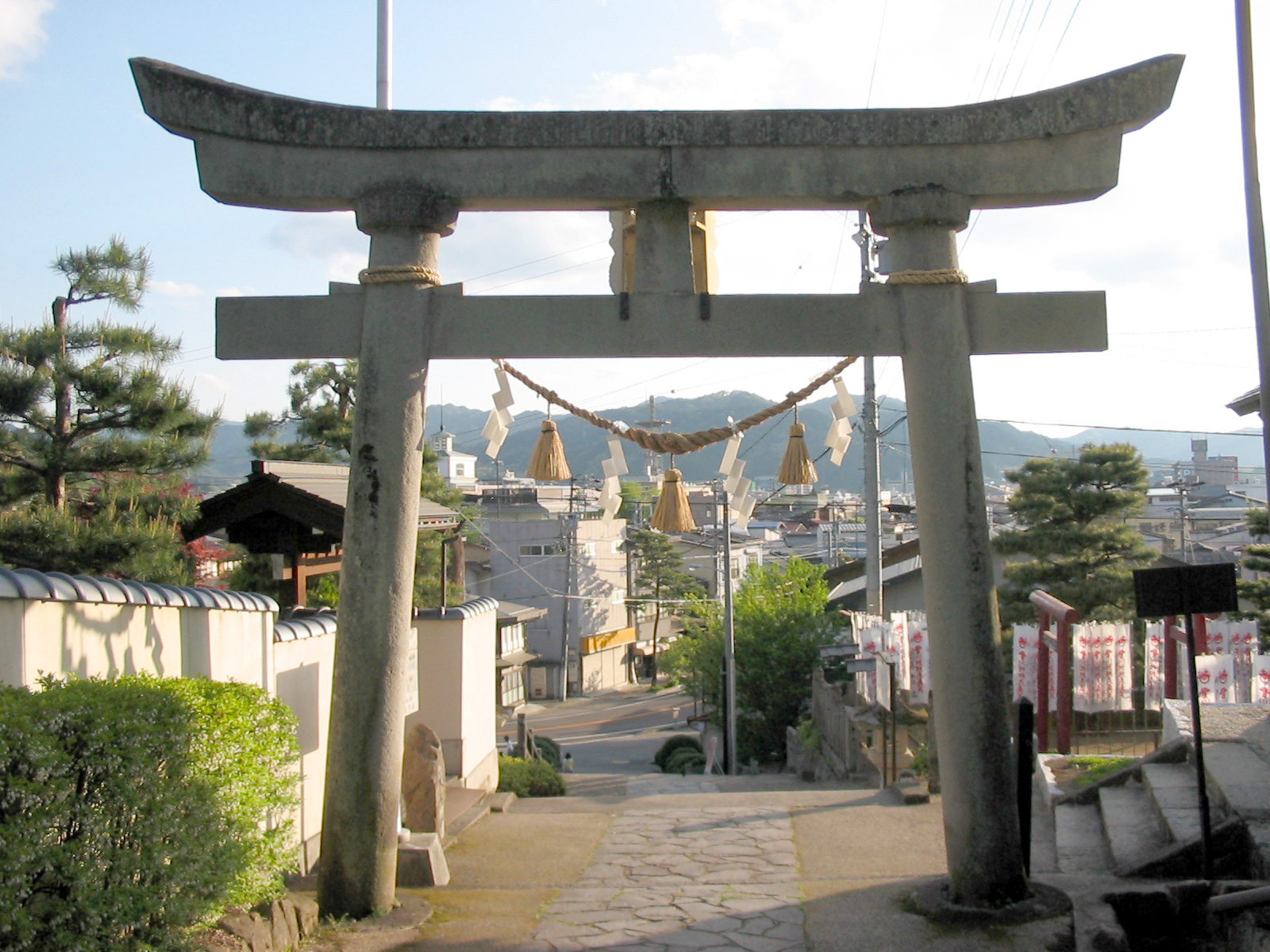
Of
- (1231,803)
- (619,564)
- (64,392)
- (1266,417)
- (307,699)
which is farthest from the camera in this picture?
(619,564)

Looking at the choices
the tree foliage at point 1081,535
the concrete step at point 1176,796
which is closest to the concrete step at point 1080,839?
the concrete step at point 1176,796

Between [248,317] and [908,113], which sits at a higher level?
[908,113]

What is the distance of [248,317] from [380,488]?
4.37ft

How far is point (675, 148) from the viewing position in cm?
660

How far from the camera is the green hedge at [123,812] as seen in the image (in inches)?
150

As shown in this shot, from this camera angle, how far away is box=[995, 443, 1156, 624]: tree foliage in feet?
68.6

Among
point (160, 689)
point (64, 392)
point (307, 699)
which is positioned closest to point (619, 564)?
point (64, 392)

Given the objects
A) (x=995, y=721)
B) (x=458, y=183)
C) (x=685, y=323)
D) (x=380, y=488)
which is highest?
(x=458, y=183)

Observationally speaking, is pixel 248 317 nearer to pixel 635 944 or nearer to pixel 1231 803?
pixel 635 944

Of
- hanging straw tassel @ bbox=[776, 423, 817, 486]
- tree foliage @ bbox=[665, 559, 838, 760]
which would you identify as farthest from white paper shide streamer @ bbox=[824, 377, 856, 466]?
tree foliage @ bbox=[665, 559, 838, 760]

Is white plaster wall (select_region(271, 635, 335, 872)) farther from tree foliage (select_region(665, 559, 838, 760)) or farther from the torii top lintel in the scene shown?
tree foliage (select_region(665, 559, 838, 760))

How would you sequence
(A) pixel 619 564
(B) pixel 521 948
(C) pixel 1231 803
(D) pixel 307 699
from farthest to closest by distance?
(A) pixel 619 564
(D) pixel 307 699
(C) pixel 1231 803
(B) pixel 521 948

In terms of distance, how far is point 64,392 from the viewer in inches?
582

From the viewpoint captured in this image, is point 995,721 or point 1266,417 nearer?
point 995,721
